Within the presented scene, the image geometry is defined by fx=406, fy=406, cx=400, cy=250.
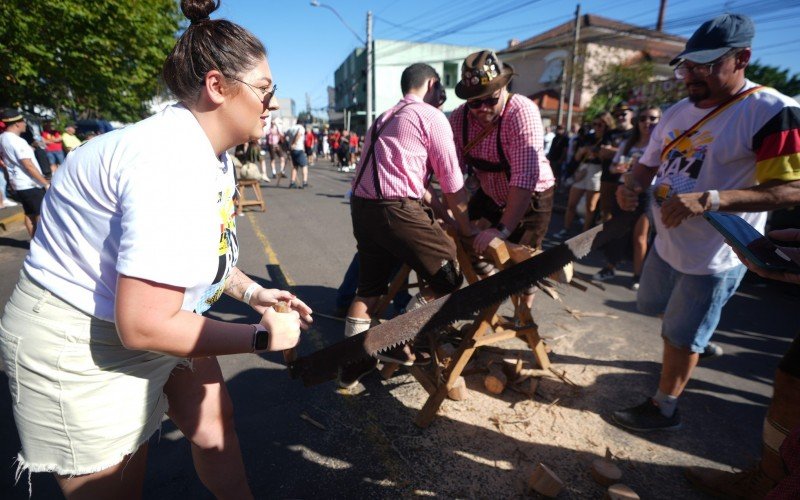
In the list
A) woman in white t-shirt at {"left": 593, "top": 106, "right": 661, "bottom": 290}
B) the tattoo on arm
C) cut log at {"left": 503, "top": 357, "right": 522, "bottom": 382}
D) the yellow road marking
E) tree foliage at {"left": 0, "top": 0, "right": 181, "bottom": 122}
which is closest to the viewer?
the tattoo on arm

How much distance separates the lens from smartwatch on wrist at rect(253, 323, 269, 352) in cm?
A: 128

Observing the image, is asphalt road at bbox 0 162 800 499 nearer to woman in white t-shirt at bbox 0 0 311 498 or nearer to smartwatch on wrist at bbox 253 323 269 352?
woman in white t-shirt at bbox 0 0 311 498

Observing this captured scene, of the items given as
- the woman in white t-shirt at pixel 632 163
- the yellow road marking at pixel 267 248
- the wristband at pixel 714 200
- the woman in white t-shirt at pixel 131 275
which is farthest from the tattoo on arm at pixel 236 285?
the woman in white t-shirt at pixel 632 163

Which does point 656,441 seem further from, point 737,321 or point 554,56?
point 554,56

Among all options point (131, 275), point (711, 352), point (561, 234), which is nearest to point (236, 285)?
point (131, 275)

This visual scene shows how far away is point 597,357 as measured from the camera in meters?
3.52

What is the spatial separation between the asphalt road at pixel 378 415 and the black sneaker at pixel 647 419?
2.5 inches

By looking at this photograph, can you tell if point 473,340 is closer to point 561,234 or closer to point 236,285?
point 236,285

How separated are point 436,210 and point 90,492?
2607mm

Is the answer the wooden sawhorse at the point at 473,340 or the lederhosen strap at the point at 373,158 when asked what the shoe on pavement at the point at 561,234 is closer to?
the wooden sawhorse at the point at 473,340

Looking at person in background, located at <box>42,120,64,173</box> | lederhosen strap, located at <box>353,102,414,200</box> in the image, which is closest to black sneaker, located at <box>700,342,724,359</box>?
lederhosen strap, located at <box>353,102,414,200</box>

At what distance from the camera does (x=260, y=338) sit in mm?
1287

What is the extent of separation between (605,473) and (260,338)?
6.45ft

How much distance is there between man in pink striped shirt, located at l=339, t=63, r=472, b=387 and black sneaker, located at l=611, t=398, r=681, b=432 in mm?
1407
